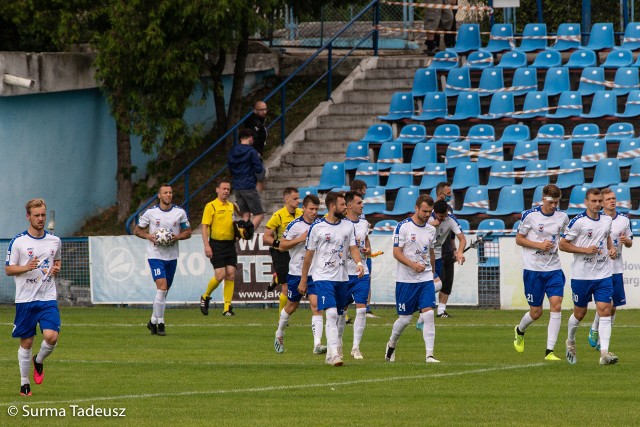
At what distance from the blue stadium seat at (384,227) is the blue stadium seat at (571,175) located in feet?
11.2

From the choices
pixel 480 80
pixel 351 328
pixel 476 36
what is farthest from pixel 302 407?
pixel 476 36

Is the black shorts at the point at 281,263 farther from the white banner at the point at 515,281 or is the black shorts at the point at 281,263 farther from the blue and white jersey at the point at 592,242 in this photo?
the blue and white jersey at the point at 592,242

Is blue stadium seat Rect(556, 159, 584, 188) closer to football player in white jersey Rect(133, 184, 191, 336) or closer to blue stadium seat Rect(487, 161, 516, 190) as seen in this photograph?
blue stadium seat Rect(487, 161, 516, 190)

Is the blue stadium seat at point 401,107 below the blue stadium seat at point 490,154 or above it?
above

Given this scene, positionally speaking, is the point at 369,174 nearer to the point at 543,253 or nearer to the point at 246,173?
the point at 246,173

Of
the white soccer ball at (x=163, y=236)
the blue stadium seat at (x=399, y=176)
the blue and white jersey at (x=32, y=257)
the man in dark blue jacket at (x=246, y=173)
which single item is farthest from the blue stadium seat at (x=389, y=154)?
the blue and white jersey at (x=32, y=257)

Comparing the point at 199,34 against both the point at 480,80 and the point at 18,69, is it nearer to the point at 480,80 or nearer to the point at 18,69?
the point at 18,69

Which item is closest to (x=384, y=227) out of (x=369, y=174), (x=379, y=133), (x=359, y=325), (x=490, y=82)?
(x=369, y=174)

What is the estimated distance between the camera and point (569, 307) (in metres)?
23.7

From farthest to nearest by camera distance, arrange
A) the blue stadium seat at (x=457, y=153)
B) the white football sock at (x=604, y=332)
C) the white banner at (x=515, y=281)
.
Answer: the blue stadium seat at (x=457, y=153), the white banner at (x=515, y=281), the white football sock at (x=604, y=332)

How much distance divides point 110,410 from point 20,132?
16.6m

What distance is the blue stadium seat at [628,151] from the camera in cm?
2625

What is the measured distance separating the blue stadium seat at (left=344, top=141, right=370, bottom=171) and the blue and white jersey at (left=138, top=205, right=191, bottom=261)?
29.7ft

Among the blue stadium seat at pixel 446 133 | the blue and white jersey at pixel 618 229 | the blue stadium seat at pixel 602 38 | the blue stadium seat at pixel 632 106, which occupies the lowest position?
the blue and white jersey at pixel 618 229
